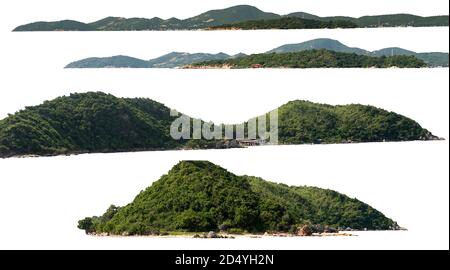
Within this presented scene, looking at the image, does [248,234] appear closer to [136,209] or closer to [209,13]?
[136,209]

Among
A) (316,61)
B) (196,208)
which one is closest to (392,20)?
(316,61)

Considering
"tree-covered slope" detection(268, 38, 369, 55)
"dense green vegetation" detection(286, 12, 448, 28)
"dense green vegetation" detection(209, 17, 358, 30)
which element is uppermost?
"dense green vegetation" detection(286, 12, 448, 28)

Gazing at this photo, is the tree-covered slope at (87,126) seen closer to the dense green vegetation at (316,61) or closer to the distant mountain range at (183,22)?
the dense green vegetation at (316,61)

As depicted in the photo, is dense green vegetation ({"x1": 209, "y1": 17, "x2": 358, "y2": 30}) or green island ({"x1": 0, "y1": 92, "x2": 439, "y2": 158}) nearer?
dense green vegetation ({"x1": 209, "y1": 17, "x2": 358, "y2": 30})

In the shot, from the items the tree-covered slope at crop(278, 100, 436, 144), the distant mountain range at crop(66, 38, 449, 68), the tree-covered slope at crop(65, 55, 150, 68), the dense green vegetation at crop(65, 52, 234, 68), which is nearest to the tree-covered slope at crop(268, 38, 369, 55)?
the distant mountain range at crop(66, 38, 449, 68)

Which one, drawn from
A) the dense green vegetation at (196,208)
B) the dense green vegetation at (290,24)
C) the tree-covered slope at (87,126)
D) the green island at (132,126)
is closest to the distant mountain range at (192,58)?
the dense green vegetation at (290,24)

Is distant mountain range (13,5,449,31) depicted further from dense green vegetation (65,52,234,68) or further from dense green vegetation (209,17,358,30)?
dense green vegetation (65,52,234,68)

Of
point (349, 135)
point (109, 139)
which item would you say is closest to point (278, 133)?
point (349, 135)
